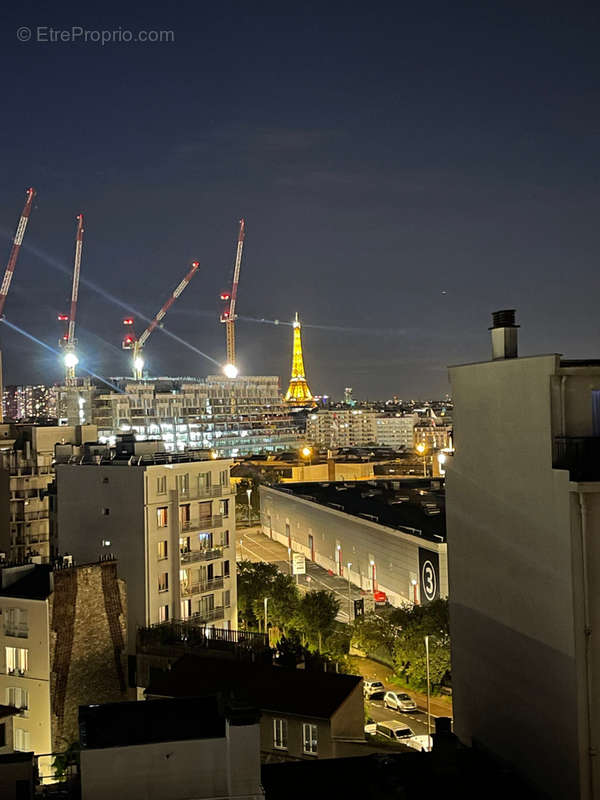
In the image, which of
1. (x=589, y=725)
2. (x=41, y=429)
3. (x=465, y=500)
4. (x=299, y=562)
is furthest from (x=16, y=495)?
(x=589, y=725)

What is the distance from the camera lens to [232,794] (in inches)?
172

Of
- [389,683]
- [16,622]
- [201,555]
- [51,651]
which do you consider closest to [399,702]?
[389,683]

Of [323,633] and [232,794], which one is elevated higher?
[232,794]

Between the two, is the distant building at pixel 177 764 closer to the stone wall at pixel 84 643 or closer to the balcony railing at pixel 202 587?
the stone wall at pixel 84 643

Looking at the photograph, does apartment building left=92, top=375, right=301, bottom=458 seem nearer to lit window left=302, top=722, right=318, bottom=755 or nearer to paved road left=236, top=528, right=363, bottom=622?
paved road left=236, top=528, right=363, bottom=622

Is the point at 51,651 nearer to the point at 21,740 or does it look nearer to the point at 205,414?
the point at 21,740

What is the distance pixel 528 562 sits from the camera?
5035 mm

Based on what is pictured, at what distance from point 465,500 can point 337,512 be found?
18803 millimetres

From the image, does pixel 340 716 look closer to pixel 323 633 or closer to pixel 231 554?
pixel 323 633

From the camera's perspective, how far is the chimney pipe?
573cm

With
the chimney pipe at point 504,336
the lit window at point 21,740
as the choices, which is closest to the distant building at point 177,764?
the chimney pipe at point 504,336

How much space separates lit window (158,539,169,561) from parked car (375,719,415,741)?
15.1ft

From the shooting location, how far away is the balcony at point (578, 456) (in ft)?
15.1

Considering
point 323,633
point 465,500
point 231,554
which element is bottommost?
point 323,633
